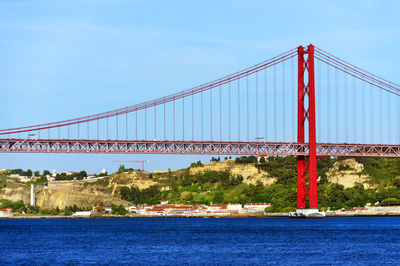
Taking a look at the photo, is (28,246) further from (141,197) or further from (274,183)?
(141,197)

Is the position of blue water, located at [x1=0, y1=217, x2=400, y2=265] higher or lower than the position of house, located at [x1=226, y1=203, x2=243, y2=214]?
higher

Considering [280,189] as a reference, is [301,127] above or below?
above

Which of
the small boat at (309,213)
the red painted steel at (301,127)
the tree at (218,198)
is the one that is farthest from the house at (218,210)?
the red painted steel at (301,127)

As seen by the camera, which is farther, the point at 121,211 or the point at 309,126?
the point at 121,211

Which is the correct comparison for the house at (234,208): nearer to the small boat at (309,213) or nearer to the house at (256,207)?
the house at (256,207)

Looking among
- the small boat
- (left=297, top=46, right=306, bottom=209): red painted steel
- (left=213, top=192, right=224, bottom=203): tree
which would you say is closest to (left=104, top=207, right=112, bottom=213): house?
(left=213, top=192, right=224, bottom=203): tree

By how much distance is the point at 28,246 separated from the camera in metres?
62.5

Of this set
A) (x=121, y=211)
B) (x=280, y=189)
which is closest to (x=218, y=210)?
(x=280, y=189)

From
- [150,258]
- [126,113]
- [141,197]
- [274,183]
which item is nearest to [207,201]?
[274,183]

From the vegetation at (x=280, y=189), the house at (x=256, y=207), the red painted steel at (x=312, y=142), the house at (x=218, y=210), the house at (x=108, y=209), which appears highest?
the red painted steel at (x=312, y=142)


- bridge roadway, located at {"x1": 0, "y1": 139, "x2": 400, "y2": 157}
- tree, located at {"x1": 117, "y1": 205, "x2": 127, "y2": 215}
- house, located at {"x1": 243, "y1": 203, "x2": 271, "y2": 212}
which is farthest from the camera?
tree, located at {"x1": 117, "y1": 205, "x2": 127, "y2": 215}

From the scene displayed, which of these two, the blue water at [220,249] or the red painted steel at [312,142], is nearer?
the blue water at [220,249]

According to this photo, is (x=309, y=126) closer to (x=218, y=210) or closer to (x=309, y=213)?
(x=309, y=213)

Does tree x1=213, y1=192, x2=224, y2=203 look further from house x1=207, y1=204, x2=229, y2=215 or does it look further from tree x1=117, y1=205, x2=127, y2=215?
tree x1=117, y1=205, x2=127, y2=215
